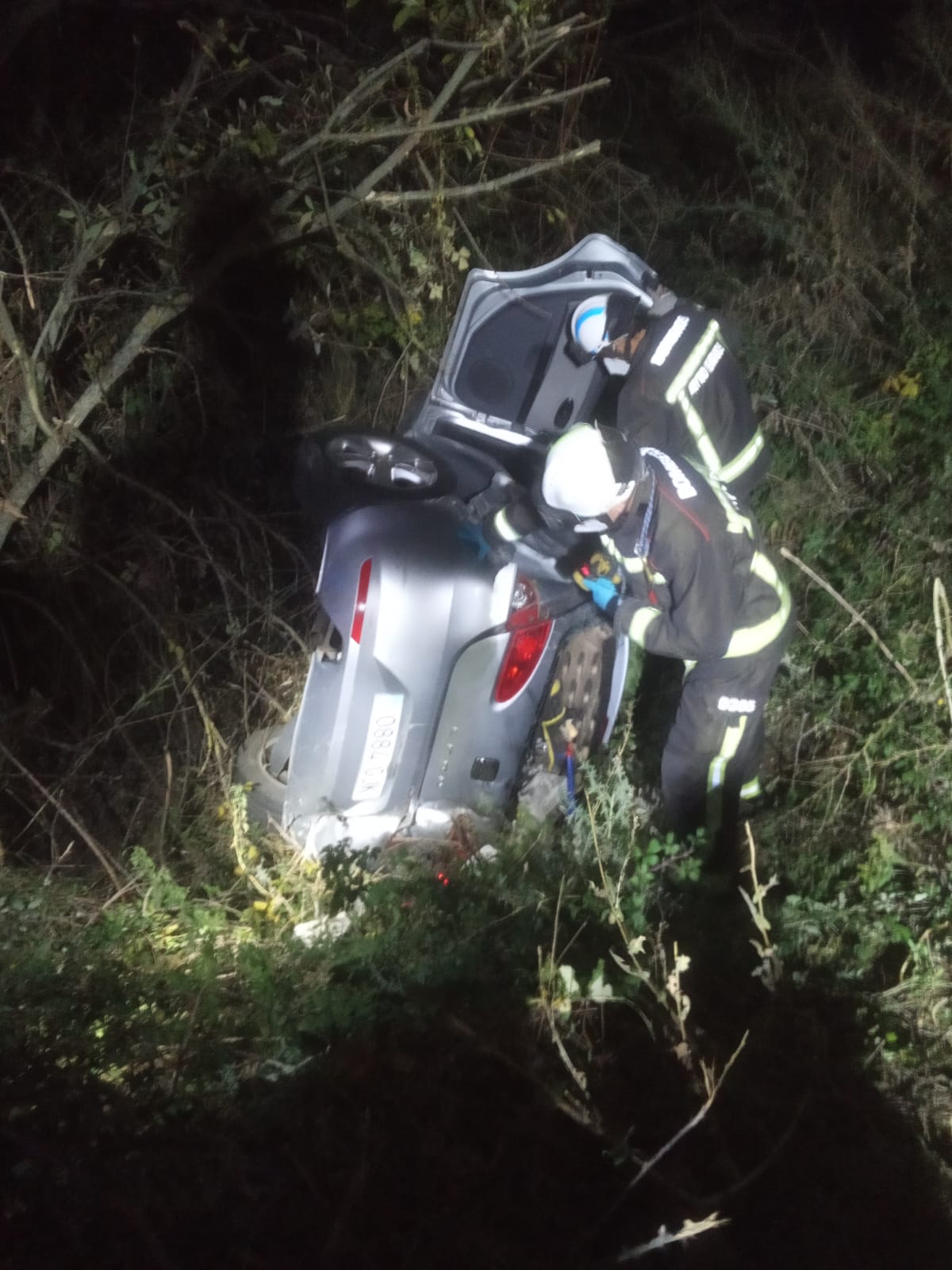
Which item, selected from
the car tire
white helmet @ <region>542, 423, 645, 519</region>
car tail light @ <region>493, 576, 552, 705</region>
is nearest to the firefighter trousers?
car tail light @ <region>493, 576, 552, 705</region>

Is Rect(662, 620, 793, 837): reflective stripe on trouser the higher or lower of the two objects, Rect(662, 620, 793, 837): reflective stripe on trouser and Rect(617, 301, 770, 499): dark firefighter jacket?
the lower

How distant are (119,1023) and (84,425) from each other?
304 cm

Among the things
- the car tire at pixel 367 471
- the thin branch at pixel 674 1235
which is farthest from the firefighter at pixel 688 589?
the thin branch at pixel 674 1235

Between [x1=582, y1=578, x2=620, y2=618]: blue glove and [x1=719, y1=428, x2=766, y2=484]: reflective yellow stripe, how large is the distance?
0.96m

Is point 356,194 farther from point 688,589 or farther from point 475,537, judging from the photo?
point 688,589

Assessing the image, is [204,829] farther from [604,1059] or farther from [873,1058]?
[873,1058]

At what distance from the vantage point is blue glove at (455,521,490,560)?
9.98ft

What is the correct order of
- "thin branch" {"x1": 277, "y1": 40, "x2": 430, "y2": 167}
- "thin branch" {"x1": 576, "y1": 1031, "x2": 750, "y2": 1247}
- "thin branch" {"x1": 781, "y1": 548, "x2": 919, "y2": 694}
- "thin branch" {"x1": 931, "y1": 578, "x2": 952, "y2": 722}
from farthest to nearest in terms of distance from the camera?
"thin branch" {"x1": 781, "y1": 548, "x2": 919, "y2": 694} → "thin branch" {"x1": 277, "y1": 40, "x2": 430, "y2": 167} → "thin branch" {"x1": 931, "y1": 578, "x2": 952, "y2": 722} → "thin branch" {"x1": 576, "y1": 1031, "x2": 750, "y2": 1247}

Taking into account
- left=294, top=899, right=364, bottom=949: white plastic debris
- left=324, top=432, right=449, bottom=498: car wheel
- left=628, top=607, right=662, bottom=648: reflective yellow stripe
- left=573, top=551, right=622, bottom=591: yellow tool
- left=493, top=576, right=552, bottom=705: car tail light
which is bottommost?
left=294, top=899, right=364, bottom=949: white plastic debris

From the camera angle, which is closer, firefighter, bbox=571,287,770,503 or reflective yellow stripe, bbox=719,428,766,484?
firefighter, bbox=571,287,770,503

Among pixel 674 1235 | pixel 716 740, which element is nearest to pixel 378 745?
pixel 716 740

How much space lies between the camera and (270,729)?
3674mm

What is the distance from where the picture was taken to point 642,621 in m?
3.12

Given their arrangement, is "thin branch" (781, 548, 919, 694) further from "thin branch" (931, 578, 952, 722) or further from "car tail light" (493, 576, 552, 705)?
"car tail light" (493, 576, 552, 705)
